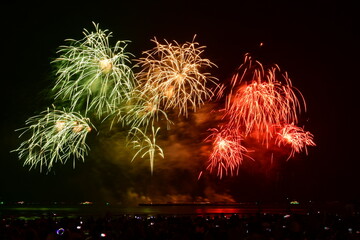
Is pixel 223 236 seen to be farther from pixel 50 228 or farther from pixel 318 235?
pixel 50 228

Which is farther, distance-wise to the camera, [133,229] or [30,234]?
[133,229]

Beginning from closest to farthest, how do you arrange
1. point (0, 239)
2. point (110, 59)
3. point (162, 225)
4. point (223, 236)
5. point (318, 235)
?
point (0, 239)
point (223, 236)
point (318, 235)
point (162, 225)
point (110, 59)

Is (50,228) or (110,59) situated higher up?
(110,59)

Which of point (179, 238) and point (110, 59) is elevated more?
point (110, 59)

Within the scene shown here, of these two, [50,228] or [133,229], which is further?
[50,228]

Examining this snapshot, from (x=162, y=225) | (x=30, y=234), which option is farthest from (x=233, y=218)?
(x=30, y=234)

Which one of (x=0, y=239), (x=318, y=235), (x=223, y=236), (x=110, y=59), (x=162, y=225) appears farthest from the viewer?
(x=110, y=59)

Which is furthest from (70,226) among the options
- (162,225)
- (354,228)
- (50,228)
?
(354,228)

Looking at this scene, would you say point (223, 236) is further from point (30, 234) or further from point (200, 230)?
point (30, 234)

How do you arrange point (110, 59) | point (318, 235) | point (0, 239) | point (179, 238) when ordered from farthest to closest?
point (110, 59) → point (318, 235) → point (0, 239) → point (179, 238)
